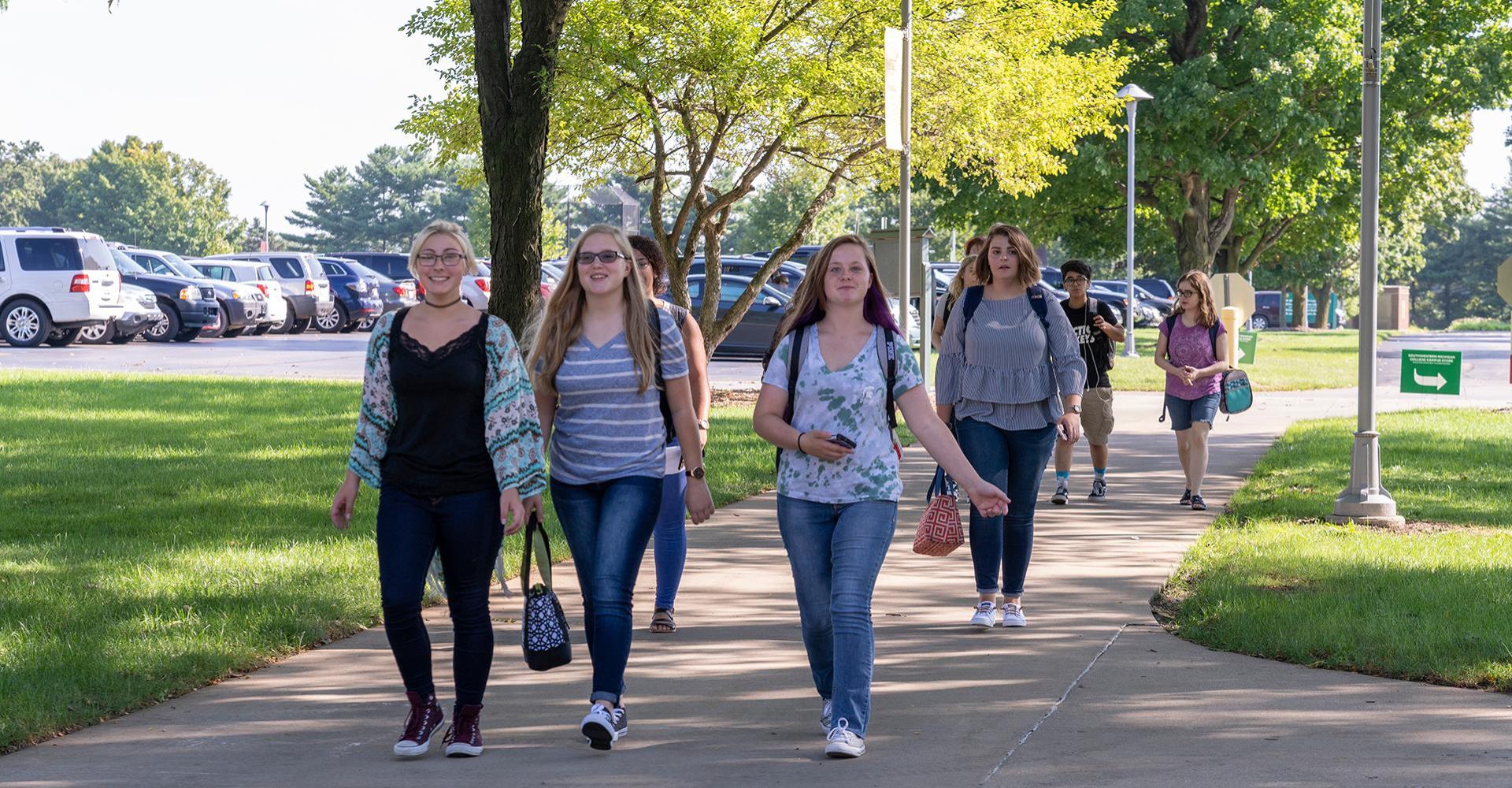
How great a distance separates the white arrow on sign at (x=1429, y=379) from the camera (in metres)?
18.1

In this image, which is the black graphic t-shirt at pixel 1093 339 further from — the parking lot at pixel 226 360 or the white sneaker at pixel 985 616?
the parking lot at pixel 226 360

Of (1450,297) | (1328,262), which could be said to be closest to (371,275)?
(1328,262)

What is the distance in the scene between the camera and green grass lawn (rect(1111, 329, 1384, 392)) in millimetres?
24688

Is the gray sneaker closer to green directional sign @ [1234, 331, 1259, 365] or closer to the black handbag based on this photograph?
the black handbag

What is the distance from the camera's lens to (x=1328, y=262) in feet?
227

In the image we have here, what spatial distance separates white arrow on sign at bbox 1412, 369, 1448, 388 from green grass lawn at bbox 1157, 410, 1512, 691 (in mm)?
5002

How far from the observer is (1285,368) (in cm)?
2908

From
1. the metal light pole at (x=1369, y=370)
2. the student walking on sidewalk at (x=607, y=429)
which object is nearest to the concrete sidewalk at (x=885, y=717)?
the student walking on sidewalk at (x=607, y=429)

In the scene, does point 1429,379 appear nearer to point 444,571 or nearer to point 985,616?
point 985,616

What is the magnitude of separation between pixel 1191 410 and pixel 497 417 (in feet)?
23.7

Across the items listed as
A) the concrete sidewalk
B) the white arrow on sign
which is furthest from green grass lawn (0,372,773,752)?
the white arrow on sign

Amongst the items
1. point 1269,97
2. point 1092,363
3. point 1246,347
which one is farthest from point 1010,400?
point 1269,97

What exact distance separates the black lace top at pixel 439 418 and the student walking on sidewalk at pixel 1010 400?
2.84 meters

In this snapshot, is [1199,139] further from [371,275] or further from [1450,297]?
[1450,297]
